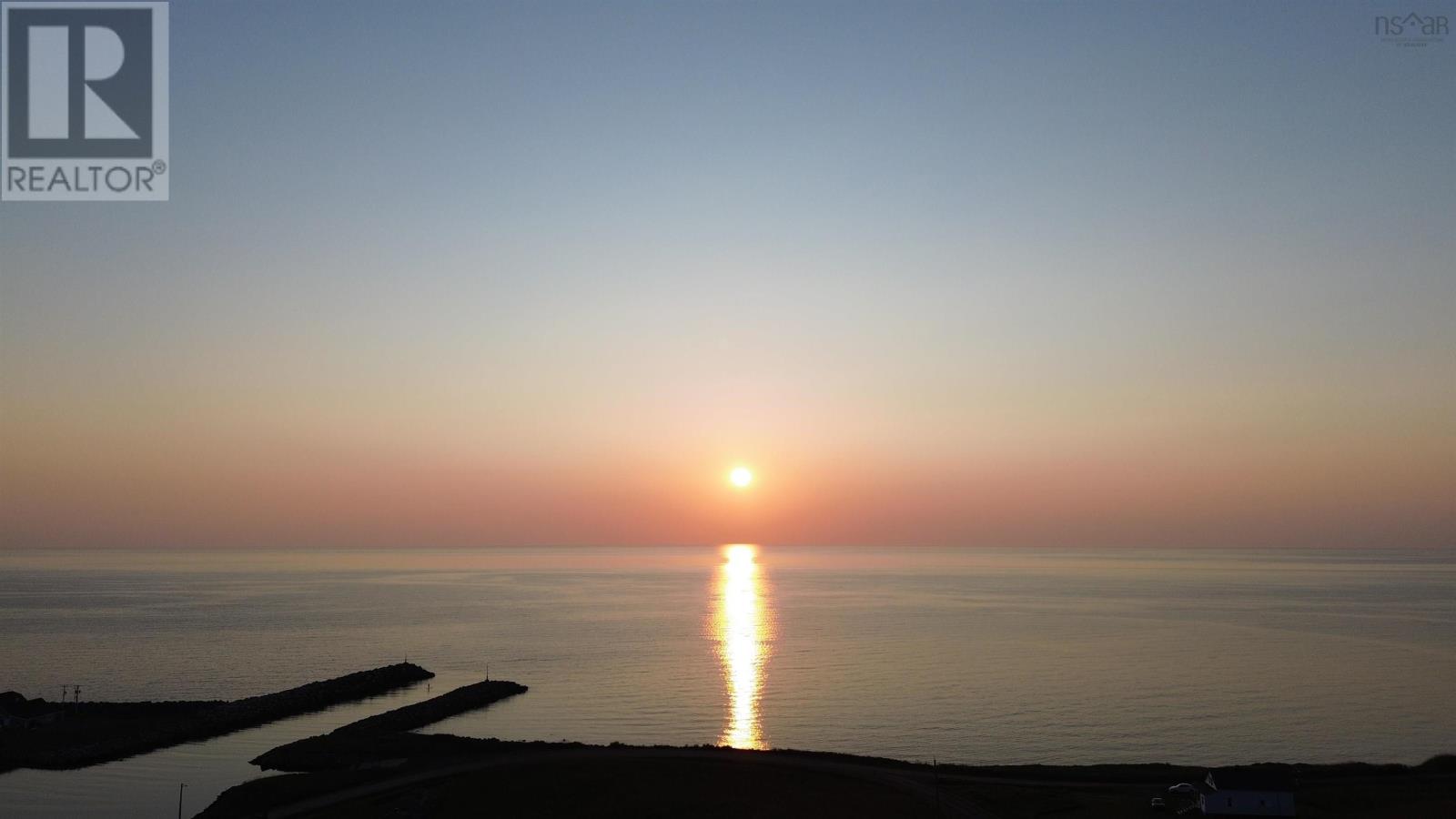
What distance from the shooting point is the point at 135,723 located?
86.7 m

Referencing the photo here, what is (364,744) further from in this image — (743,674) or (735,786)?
(743,674)

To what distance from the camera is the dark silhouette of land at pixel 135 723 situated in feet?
248

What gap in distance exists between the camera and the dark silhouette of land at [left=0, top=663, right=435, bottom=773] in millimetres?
75500

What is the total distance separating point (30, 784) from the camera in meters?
69.1

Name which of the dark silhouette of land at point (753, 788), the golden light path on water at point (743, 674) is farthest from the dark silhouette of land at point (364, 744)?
the golden light path on water at point (743, 674)

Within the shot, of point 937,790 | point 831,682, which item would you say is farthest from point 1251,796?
point 831,682

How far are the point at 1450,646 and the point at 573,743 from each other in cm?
13369

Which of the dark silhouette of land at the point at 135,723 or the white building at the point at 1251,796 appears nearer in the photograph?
the white building at the point at 1251,796

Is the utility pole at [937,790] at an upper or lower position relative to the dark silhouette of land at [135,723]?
lower

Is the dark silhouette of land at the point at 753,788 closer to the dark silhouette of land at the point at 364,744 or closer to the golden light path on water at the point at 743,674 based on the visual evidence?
the dark silhouette of land at the point at 364,744

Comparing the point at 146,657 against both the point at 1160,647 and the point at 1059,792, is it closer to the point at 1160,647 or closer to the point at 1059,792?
the point at 1059,792

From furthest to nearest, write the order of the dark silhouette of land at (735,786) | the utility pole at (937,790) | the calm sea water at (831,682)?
1. the calm sea water at (831,682)
2. the dark silhouette of land at (735,786)
3. the utility pole at (937,790)

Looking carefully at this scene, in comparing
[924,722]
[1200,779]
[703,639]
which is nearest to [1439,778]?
[1200,779]

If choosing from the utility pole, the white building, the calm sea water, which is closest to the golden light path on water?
the calm sea water
